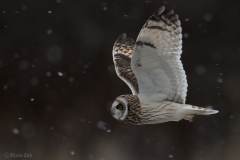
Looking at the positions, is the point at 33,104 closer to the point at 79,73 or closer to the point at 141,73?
the point at 79,73

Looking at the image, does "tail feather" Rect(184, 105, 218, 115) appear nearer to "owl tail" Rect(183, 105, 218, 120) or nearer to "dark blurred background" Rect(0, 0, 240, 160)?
"owl tail" Rect(183, 105, 218, 120)

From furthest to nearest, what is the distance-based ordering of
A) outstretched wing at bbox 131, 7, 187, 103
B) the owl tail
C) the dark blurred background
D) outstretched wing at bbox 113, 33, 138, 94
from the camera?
the dark blurred background, outstretched wing at bbox 113, 33, 138, 94, the owl tail, outstretched wing at bbox 131, 7, 187, 103

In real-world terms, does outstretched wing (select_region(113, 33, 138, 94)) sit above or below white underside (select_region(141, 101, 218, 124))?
above

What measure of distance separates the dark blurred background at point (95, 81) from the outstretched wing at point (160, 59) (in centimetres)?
189

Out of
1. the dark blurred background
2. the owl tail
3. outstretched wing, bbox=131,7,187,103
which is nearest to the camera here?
outstretched wing, bbox=131,7,187,103

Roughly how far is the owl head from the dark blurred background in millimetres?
1841

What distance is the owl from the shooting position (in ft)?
8.33

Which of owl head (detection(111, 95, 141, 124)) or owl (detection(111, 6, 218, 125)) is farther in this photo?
owl head (detection(111, 95, 141, 124))

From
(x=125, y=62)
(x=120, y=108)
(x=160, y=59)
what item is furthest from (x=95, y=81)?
(x=160, y=59)

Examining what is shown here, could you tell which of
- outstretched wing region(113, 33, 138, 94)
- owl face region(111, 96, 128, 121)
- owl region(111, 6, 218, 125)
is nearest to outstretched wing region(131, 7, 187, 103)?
owl region(111, 6, 218, 125)

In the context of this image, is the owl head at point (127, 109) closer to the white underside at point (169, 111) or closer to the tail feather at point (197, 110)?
the white underside at point (169, 111)

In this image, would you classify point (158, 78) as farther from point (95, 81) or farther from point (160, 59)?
point (95, 81)

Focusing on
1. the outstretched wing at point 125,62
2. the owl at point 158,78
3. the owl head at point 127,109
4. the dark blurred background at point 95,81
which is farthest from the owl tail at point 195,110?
the dark blurred background at point 95,81

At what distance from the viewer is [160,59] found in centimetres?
258
